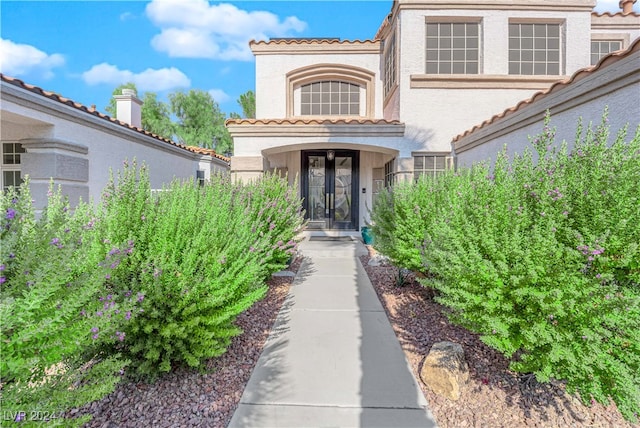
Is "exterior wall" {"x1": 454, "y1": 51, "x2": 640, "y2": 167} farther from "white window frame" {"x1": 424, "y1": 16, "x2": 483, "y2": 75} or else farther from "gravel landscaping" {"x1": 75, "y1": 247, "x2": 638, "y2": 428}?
"white window frame" {"x1": 424, "y1": 16, "x2": 483, "y2": 75}

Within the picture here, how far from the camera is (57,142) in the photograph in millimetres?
6277

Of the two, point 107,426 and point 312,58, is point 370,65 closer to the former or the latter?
point 312,58

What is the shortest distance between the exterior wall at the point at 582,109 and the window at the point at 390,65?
14.7 feet

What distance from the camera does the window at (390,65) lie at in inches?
407

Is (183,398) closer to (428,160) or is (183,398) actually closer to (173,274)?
(173,274)

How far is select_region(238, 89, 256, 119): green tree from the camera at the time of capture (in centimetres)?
2427

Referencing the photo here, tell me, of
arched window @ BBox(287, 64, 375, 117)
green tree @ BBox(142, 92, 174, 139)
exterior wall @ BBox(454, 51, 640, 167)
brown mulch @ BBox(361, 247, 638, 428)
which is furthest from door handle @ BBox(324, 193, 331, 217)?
green tree @ BBox(142, 92, 174, 139)

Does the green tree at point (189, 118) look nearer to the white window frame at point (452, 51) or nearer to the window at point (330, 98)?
the window at point (330, 98)

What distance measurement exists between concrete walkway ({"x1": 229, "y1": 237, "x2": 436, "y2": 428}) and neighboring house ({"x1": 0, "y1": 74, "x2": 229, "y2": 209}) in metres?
3.61

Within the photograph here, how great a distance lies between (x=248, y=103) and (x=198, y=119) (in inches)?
298

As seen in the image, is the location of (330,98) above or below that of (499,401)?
above

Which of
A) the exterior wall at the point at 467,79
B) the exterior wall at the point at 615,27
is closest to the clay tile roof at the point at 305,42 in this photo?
the exterior wall at the point at 467,79

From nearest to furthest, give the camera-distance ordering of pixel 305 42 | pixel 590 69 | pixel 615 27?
pixel 590 69 < pixel 615 27 < pixel 305 42

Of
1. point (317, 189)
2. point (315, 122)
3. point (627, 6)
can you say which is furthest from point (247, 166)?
point (627, 6)
